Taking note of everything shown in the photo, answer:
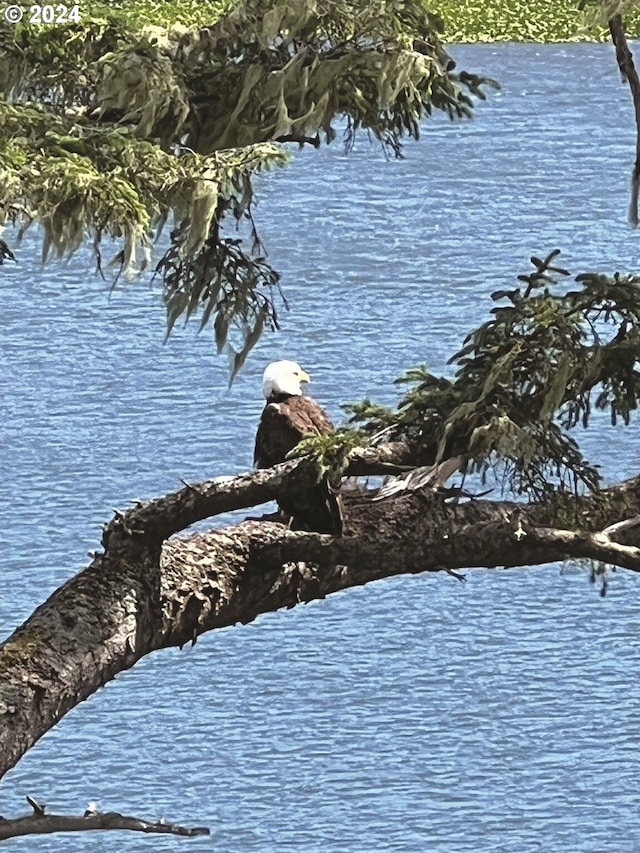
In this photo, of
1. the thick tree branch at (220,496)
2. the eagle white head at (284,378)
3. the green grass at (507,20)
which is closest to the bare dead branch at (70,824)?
the thick tree branch at (220,496)

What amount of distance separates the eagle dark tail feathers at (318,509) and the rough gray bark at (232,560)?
0.02 meters

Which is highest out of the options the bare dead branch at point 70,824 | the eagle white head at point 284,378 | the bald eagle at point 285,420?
the eagle white head at point 284,378

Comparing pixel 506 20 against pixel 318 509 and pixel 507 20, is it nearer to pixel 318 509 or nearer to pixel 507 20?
pixel 507 20

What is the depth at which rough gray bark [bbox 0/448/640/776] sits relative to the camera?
2330 mm

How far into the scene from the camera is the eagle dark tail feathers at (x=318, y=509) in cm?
244

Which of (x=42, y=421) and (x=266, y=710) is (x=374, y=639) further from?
(x=42, y=421)

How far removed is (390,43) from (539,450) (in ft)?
1.62

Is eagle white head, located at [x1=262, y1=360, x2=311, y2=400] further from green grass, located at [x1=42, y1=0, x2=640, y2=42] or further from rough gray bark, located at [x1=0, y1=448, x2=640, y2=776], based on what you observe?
green grass, located at [x1=42, y1=0, x2=640, y2=42]

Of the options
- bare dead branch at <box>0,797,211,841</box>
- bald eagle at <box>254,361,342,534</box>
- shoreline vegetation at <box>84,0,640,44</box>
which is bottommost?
bare dead branch at <box>0,797,211,841</box>

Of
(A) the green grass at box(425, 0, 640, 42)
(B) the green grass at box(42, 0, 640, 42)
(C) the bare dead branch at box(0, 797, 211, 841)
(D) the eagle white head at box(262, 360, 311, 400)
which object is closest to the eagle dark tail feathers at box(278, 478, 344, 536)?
(D) the eagle white head at box(262, 360, 311, 400)

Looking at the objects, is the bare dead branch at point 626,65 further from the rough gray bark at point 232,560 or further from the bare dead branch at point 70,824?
the bare dead branch at point 70,824

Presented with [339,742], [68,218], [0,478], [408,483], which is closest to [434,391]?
[408,483]

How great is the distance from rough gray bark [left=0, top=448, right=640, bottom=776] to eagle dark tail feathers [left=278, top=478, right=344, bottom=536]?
25 millimetres

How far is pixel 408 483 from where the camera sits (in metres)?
2.42
